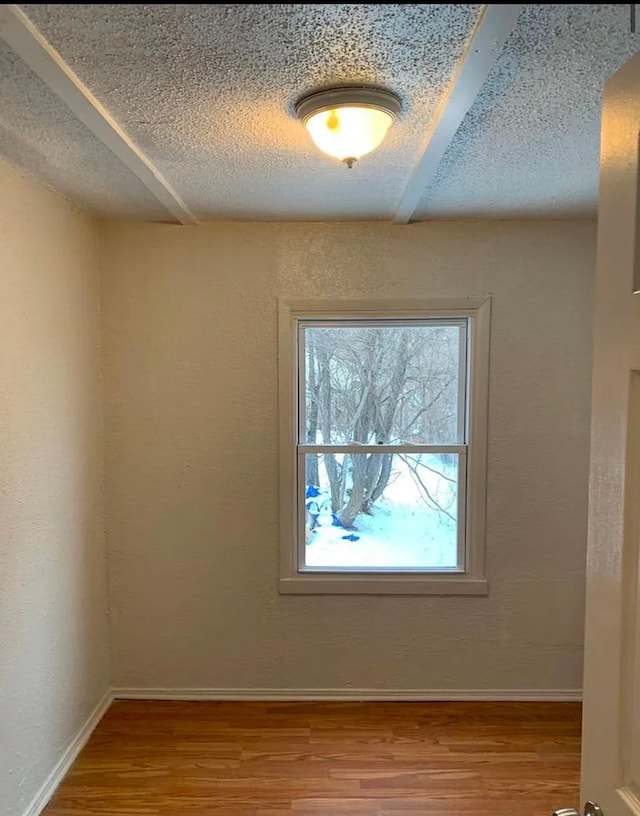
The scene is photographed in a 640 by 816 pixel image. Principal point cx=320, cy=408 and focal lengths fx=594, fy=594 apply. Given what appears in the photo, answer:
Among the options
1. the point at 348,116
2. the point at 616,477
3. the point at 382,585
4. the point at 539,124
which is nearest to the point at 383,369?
the point at 382,585

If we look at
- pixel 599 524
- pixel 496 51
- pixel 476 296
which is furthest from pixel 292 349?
pixel 599 524

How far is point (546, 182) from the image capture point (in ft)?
7.27

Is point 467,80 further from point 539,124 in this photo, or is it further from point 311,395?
point 311,395

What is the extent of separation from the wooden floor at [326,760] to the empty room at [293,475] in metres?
0.01

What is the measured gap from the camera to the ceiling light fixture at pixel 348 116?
1473 mm

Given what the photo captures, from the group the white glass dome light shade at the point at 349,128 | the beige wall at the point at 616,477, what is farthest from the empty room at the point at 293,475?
the beige wall at the point at 616,477

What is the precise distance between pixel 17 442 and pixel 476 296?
2001 millimetres

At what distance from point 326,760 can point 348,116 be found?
7.77 ft

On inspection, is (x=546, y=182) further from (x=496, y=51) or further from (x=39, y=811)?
(x=39, y=811)

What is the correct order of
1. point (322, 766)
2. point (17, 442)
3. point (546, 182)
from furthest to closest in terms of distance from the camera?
1. point (322, 766)
2. point (546, 182)
3. point (17, 442)

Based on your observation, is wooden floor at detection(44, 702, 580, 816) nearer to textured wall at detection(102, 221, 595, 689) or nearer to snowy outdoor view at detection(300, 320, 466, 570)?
textured wall at detection(102, 221, 595, 689)

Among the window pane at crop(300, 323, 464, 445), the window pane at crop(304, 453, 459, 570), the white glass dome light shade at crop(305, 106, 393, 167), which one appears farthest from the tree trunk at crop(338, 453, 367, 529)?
the white glass dome light shade at crop(305, 106, 393, 167)

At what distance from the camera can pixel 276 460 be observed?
2.80 meters

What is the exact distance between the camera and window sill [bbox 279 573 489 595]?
2.84m
